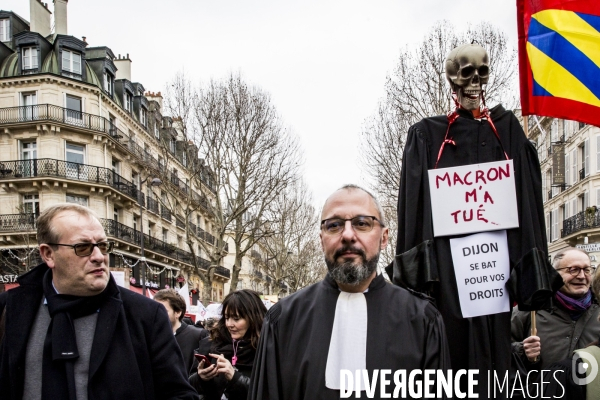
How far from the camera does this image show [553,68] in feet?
13.2

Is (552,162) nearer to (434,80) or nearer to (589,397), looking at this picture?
(434,80)

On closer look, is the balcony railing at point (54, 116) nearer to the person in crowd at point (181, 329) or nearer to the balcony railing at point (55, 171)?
the balcony railing at point (55, 171)

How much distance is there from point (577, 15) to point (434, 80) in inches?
675

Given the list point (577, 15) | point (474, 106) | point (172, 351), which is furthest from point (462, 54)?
point (172, 351)

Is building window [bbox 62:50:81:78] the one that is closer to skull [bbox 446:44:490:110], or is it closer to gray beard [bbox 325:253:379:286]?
skull [bbox 446:44:490:110]

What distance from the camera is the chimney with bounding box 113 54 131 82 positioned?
42781 millimetres

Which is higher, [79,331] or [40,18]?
[40,18]

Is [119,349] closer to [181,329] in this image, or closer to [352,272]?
[352,272]

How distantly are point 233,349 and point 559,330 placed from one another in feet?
8.22

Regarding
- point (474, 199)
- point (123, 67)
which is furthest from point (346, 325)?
point (123, 67)

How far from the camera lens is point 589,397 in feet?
9.51

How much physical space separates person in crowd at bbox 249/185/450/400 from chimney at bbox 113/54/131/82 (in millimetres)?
42298

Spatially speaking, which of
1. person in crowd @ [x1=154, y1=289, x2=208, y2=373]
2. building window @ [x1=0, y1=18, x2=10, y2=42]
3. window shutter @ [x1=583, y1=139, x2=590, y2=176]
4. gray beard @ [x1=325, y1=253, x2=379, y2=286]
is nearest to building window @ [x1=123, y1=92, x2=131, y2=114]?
building window @ [x1=0, y1=18, x2=10, y2=42]

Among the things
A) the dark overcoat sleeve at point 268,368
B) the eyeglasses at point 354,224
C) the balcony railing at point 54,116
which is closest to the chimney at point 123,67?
the balcony railing at point 54,116
